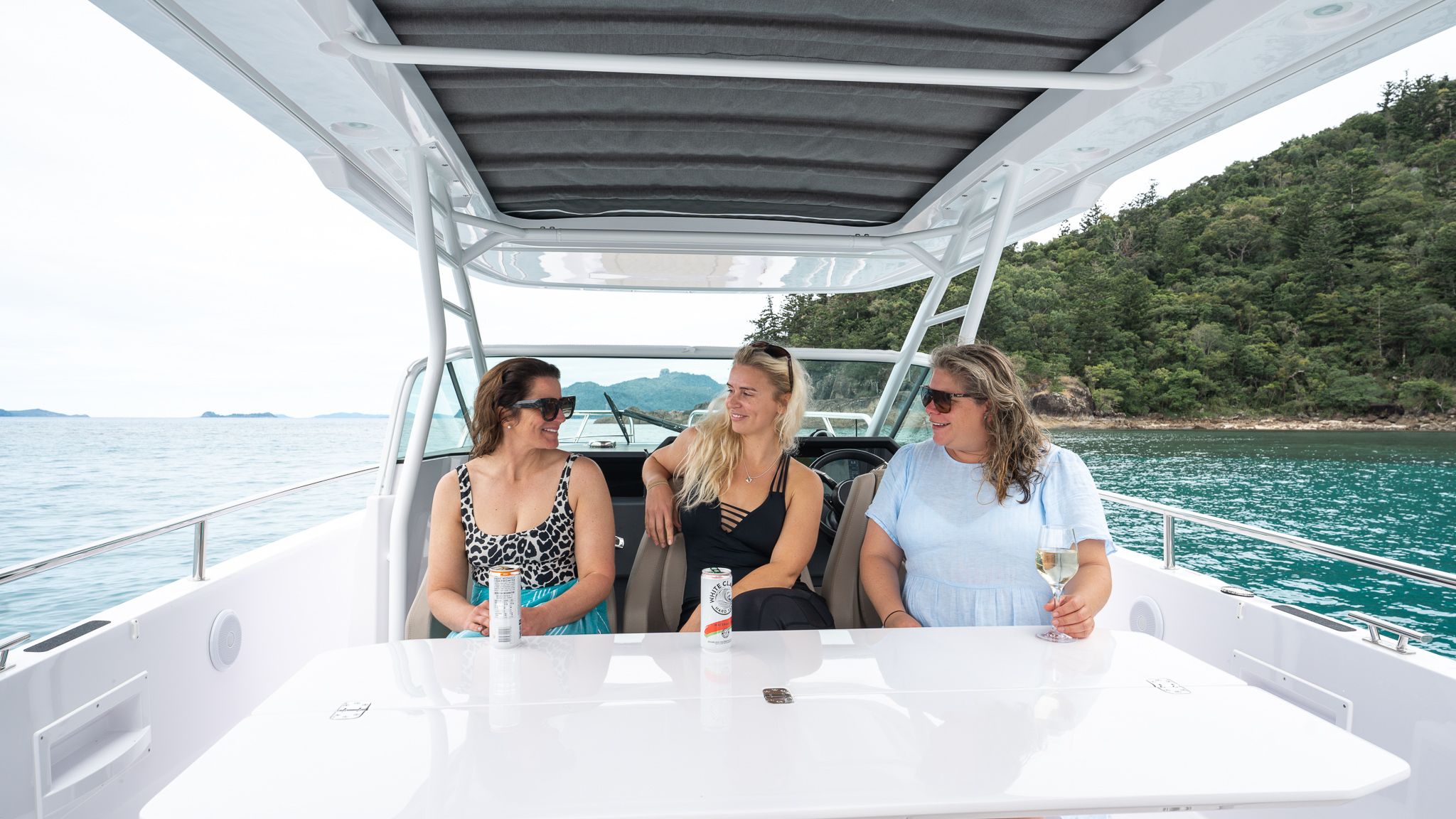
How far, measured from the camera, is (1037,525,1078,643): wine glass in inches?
62.6

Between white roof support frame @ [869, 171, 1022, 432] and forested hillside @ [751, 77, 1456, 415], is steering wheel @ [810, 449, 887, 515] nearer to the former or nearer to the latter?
white roof support frame @ [869, 171, 1022, 432]

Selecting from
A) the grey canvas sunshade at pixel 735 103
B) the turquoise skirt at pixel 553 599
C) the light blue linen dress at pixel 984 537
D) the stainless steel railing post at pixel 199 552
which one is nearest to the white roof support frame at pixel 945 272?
the grey canvas sunshade at pixel 735 103

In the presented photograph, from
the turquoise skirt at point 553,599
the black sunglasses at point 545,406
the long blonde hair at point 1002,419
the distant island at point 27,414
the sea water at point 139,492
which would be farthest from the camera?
the distant island at point 27,414

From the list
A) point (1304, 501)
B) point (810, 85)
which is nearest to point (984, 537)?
point (810, 85)

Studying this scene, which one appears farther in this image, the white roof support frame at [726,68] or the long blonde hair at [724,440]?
the long blonde hair at [724,440]

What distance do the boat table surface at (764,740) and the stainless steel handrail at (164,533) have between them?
701 mm

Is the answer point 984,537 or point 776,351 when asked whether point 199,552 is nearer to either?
point 776,351

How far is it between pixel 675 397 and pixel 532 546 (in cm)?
175

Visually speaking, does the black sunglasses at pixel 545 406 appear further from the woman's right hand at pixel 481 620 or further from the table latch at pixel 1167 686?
the table latch at pixel 1167 686

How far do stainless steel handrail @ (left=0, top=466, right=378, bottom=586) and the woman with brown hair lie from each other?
2.19ft

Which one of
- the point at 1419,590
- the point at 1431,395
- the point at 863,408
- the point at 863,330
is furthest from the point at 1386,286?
Answer: the point at 863,408

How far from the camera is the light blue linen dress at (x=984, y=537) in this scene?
6.47ft

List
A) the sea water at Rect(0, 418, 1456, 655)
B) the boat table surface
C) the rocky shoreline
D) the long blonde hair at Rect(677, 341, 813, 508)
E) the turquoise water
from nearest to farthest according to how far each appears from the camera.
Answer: the boat table surface, the long blonde hair at Rect(677, 341, 813, 508), the sea water at Rect(0, 418, 1456, 655), the turquoise water, the rocky shoreline

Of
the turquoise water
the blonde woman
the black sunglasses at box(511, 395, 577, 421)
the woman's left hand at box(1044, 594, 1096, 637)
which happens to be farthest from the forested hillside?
the woman's left hand at box(1044, 594, 1096, 637)
